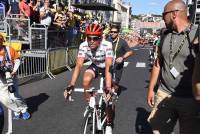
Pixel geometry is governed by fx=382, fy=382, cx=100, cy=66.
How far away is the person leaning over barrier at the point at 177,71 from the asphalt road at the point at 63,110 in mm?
2721

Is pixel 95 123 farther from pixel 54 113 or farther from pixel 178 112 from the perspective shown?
pixel 54 113

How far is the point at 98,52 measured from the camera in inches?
247

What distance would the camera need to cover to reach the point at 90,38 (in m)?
5.88

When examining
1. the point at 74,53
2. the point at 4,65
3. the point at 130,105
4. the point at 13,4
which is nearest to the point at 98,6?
the point at 74,53

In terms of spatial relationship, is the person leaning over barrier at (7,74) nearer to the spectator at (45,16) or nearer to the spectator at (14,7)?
the spectator at (45,16)

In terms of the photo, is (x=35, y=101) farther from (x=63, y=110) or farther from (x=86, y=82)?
(x=86, y=82)

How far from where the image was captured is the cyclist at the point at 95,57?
19.0 feet

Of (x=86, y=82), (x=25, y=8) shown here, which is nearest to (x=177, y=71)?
(x=86, y=82)

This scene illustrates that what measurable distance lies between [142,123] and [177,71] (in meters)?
3.73

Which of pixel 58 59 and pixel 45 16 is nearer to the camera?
pixel 58 59

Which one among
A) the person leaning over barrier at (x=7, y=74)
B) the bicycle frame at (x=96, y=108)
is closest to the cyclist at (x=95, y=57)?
the bicycle frame at (x=96, y=108)

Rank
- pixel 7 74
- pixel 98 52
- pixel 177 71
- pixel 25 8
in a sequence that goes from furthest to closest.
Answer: pixel 25 8 < pixel 7 74 < pixel 98 52 < pixel 177 71

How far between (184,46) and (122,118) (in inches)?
168

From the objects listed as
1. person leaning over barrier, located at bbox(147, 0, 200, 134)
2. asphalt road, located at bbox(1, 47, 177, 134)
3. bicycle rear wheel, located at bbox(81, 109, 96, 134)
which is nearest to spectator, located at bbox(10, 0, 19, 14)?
asphalt road, located at bbox(1, 47, 177, 134)
